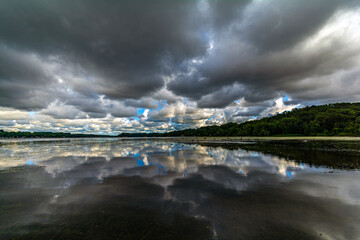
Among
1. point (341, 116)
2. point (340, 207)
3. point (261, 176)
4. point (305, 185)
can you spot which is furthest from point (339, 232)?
point (341, 116)

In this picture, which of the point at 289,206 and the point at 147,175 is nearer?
the point at 289,206

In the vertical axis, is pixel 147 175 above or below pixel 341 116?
below

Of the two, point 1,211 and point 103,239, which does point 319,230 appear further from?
point 1,211

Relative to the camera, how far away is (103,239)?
5.57 metres

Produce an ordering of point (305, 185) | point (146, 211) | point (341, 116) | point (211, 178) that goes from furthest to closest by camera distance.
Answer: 1. point (341, 116)
2. point (211, 178)
3. point (305, 185)
4. point (146, 211)

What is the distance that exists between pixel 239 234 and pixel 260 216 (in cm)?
199

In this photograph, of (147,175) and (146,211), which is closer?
(146,211)

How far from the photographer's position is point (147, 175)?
47.8ft

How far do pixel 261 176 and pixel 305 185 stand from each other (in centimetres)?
311

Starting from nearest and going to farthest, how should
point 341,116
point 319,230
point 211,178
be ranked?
point 319,230 → point 211,178 → point 341,116

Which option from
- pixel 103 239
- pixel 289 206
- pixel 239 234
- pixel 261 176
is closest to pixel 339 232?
pixel 289 206

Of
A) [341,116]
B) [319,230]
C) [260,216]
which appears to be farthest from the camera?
[341,116]

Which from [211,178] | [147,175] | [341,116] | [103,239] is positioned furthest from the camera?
[341,116]

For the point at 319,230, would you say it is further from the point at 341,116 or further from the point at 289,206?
the point at 341,116
